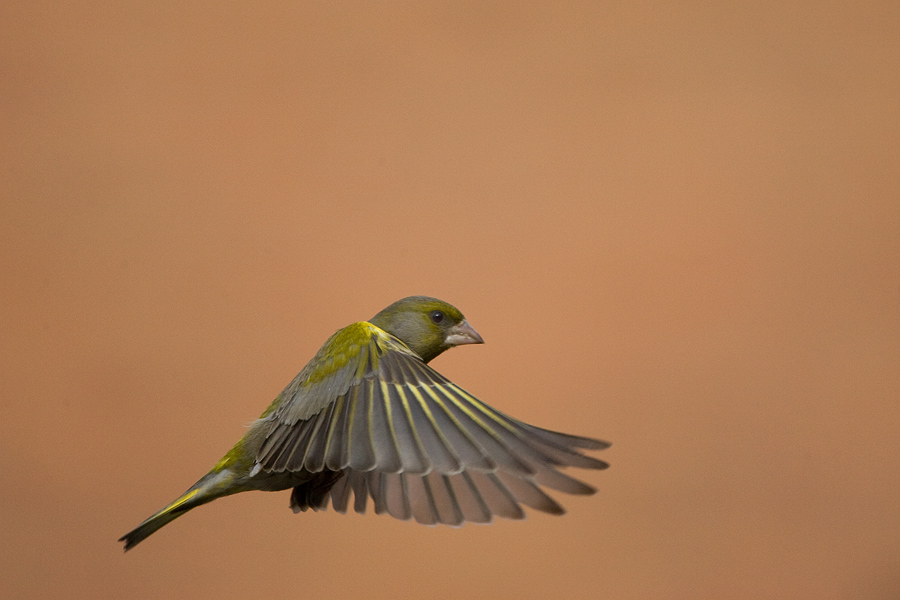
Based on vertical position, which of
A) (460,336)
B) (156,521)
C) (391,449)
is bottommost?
(156,521)

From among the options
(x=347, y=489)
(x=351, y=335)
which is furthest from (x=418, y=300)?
(x=347, y=489)

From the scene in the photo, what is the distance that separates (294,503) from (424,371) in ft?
1.24

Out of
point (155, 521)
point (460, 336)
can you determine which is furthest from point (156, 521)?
point (460, 336)

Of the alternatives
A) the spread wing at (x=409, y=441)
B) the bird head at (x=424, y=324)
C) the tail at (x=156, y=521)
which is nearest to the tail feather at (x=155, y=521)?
the tail at (x=156, y=521)

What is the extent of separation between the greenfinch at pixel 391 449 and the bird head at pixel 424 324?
0.16 metres

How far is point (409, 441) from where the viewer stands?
84cm

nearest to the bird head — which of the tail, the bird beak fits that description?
the bird beak

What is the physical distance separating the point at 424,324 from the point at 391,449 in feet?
1.42

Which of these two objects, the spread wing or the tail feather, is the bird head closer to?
the spread wing

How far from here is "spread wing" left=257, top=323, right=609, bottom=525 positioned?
77cm

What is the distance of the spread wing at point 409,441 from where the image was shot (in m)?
0.77

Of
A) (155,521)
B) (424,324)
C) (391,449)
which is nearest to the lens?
(391,449)

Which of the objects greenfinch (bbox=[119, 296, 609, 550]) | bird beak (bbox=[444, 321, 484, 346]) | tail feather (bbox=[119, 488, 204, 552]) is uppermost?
bird beak (bbox=[444, 321, 484, 346])

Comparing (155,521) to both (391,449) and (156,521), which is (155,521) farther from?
(391,449)
